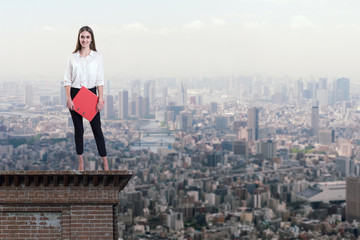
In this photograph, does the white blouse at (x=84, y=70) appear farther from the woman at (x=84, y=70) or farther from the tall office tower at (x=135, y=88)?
the tall office tower at (x=135, y=88)

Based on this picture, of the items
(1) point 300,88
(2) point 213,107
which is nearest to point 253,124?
(1) point 300,88

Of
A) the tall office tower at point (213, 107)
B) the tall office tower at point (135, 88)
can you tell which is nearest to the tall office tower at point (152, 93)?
the tall office tower at point (135, 88)

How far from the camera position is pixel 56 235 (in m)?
5.00

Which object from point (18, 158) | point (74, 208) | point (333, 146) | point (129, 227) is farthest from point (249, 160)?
point (74, 208)

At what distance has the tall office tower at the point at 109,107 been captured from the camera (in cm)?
4823

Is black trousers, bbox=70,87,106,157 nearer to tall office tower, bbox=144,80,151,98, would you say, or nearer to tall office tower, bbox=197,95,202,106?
tall office tower, bbox=144,80,151,98

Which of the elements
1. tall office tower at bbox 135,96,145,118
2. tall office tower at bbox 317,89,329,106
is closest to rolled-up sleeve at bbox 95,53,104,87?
tall office tower at bbox 135,96,145,118

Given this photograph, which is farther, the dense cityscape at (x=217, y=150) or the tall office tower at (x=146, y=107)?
the tall office tower at (x=146, y=107)

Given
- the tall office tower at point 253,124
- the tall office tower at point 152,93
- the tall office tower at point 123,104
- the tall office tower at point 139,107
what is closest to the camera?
the tall office tower at point 123,104

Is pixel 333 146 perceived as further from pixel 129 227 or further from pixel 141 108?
pixel 129 227

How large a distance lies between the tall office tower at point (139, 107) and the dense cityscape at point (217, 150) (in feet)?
0.36

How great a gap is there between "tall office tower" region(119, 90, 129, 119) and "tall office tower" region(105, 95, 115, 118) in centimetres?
79

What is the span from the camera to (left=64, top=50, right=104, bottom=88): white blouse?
5059 millimetres

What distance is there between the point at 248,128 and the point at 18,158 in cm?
2331
